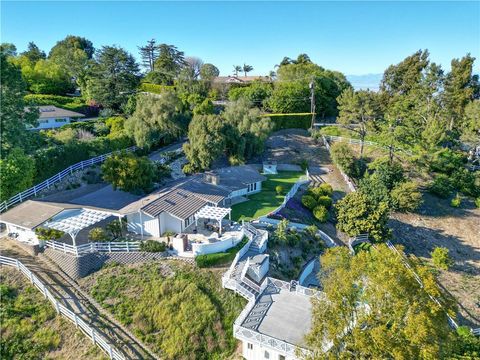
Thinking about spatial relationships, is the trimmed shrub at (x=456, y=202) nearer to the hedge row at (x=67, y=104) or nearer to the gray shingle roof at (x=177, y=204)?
the gray shingle roof at (x=177, y=204)

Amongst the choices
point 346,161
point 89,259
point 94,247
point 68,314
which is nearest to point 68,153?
point 94,247

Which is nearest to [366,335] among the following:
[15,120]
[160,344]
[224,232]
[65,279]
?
[160,344]

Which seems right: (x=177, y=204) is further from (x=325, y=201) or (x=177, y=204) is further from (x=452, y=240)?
(x=452, y=240)

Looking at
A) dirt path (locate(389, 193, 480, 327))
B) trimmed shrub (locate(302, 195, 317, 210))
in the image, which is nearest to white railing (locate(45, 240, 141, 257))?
trimmed shrub (locate(302, 195, 317, 210))

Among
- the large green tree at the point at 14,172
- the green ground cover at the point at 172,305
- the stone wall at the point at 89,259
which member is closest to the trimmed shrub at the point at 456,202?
the green ground cover at the point at 172,305

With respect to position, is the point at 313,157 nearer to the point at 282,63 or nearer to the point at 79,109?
the point at 79,109

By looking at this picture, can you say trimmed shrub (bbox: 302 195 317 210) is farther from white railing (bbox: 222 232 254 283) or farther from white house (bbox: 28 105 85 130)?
white house (bbox: 28 105 85 130)

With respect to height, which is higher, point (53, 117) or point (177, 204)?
point (53, 117)
